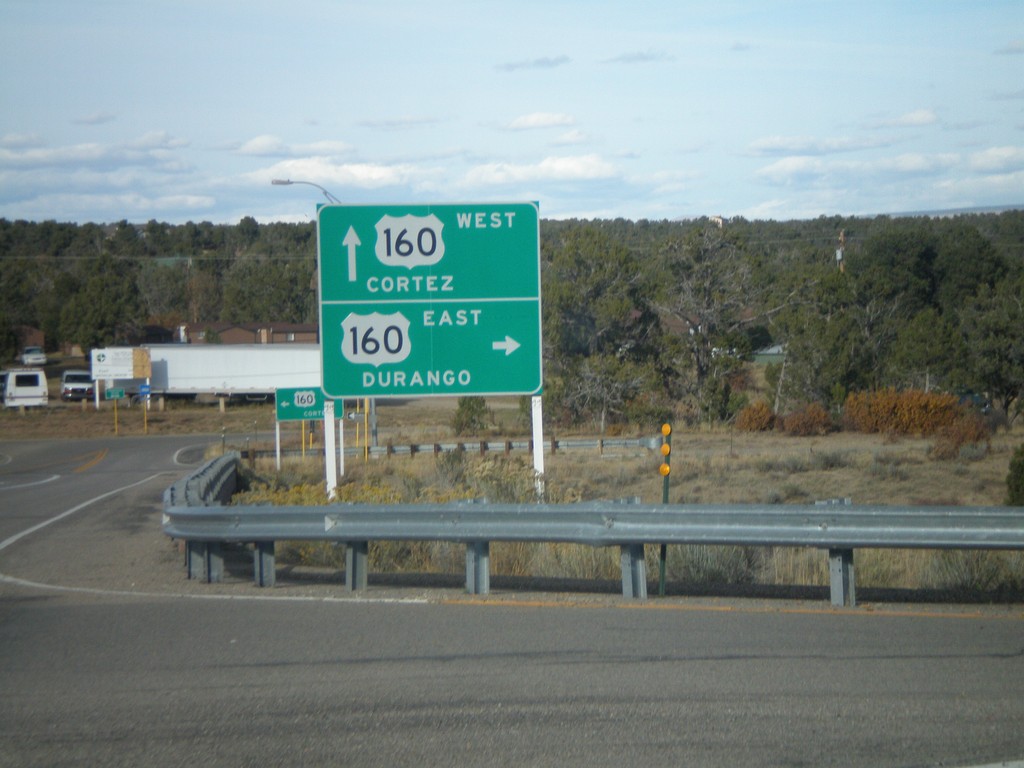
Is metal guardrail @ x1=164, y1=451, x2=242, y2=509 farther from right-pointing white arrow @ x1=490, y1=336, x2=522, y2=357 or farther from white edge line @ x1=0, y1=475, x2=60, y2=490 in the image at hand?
white edge line @ x1=0, y1=475, x2=60, y2=490

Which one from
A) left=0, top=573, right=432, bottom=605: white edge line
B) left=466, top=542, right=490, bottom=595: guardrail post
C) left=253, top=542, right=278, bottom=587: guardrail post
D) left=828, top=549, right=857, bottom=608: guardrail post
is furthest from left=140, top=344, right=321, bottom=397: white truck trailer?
left=828, top=549, right=857, bottom=608: guardrail post

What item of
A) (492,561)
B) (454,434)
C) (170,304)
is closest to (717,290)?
(454,434)

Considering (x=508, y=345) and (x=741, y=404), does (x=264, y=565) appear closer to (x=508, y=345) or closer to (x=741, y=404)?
(x=508, y=345)

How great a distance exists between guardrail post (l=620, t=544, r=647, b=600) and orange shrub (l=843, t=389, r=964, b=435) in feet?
117

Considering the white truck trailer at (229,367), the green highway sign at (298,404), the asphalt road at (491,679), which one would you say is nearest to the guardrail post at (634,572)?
the asphalt road at (491,679)

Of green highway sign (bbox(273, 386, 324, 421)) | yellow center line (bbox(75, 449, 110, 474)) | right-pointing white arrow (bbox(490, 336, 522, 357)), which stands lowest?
yellow center line (bbox(75, 449, 110, 474))

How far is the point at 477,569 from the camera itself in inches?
359

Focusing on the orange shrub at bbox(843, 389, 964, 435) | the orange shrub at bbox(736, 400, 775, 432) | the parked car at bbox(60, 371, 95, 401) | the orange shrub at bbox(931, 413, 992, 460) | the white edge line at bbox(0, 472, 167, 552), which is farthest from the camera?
the parked car at bbox(60, 371, 95, 401)

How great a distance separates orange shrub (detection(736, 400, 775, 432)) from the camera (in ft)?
155

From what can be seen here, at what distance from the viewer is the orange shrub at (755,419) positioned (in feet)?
155

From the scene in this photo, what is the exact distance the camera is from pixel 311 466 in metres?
31.1

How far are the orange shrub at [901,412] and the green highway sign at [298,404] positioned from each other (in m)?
25.2

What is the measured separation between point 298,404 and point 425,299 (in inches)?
584

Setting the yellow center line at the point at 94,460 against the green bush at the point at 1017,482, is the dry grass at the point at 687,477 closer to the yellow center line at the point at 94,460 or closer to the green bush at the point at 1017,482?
the green bush at the point at 1017,482
